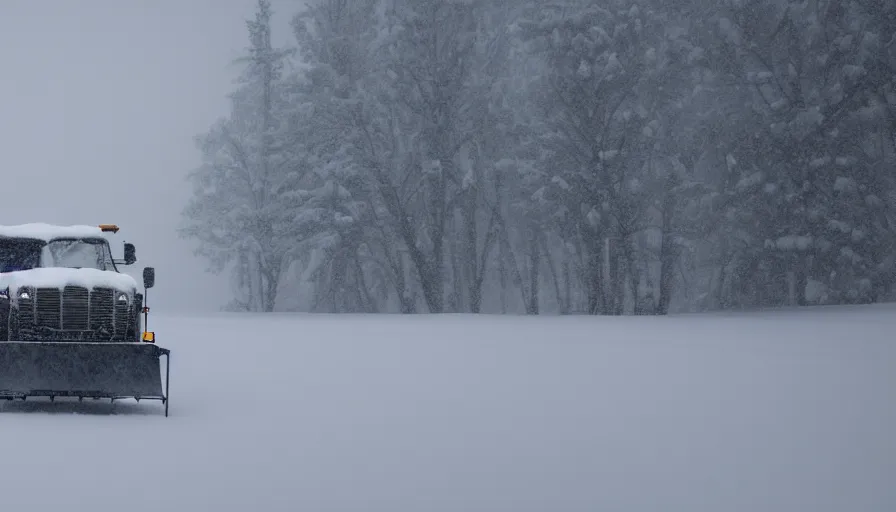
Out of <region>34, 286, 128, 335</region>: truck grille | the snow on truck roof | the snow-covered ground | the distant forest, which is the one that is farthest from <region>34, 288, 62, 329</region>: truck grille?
the distant forest

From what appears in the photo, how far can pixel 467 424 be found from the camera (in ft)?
49.7

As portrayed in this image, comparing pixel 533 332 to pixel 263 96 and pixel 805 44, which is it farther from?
pixel 263 96

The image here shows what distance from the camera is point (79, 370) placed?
1571 cm

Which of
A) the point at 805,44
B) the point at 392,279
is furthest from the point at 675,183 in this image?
the point at 392,279

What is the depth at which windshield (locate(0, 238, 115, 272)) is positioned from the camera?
17609 mm

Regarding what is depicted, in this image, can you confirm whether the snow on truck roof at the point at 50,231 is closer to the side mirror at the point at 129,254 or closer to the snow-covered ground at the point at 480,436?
the side mirror at the point at 129,254

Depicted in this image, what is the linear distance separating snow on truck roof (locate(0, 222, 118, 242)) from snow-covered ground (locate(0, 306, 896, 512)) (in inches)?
89.2

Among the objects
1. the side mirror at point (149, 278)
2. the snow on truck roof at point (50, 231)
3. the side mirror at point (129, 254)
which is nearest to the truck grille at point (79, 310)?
the side mirror at point (149, 278)

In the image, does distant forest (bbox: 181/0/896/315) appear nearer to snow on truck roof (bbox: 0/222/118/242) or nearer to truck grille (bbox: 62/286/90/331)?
snow on truck roof (bbox: 0/222/118/242)

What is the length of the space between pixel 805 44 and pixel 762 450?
40.4 metres

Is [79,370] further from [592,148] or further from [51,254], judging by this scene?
[592,148]

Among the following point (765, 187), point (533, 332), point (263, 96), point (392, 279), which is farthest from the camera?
point (263, 96)

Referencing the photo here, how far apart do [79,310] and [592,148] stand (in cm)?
3449

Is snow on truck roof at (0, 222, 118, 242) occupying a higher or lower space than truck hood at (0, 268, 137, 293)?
higher
